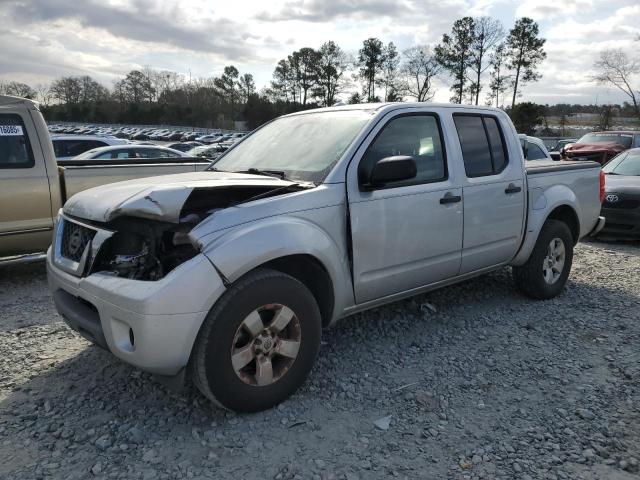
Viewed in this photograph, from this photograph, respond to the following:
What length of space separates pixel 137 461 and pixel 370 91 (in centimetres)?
6466

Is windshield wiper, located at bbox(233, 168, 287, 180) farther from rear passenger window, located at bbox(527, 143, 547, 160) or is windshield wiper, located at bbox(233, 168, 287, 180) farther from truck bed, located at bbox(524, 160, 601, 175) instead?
rear passenger window, located at bbox(527, 143, 547, 160)

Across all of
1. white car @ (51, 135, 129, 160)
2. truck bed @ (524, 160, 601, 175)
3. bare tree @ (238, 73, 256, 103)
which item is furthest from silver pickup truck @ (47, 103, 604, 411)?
bare tree @ (238, 73, 256, 103)

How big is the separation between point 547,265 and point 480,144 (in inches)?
61.5

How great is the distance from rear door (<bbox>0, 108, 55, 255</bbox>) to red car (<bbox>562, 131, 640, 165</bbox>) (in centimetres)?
1484

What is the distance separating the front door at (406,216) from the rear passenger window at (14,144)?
4380 mm

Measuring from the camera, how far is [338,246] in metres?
3.44

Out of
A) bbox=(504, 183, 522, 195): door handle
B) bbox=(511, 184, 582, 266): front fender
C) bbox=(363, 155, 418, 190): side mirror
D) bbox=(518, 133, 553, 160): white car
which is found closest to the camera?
bbox=(363, 155, 418, 190): side mirror

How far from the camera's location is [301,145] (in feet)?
13.1

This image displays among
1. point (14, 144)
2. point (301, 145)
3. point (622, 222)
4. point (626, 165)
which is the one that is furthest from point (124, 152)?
point (626, 165)

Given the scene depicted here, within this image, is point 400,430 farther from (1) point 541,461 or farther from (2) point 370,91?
(2) point 370,91

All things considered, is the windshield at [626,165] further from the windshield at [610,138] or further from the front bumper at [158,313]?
the front bumper at [158,313]

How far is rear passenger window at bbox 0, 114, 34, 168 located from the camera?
5.94 m

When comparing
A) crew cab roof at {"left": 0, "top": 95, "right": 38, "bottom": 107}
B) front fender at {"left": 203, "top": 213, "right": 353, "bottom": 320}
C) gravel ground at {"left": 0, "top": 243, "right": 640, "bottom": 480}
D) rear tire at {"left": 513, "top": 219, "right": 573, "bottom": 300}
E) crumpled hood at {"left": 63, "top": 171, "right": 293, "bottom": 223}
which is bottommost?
gravel ground at {"left": 0, "top": 243, "right": 640, "bottom": 480}

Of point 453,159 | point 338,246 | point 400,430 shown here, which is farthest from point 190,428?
point 453,159
